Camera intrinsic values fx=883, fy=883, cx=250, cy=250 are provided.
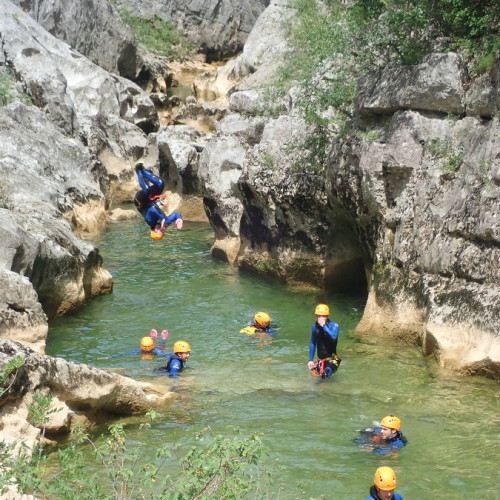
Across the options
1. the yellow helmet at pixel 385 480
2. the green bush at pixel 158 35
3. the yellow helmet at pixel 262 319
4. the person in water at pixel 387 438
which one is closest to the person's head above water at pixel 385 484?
the yellow helmet at pixel 385 480

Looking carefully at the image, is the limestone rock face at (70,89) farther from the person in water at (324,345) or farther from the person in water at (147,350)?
the person in water at (324,345)

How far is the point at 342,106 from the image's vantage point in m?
20.9

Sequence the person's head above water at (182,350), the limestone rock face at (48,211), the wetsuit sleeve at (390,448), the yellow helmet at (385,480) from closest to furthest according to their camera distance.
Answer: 1. the yellow helmet at (385,480)
2. the wetsuit sleeve at (390,448)
3. the person's head above water at (182,350)
4. the limestone rock face at (48,211)

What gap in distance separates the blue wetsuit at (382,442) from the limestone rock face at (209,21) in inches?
1981

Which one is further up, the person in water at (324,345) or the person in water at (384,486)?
the person in water at (384,486)

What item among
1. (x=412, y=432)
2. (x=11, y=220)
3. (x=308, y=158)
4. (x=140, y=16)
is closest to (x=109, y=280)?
(x=11, y=220)

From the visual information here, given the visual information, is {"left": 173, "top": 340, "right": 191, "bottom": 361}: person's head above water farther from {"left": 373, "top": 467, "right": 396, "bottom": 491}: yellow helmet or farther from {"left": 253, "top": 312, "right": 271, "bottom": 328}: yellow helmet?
{"left": 373, "top": 467, "right": 396, "bottom": 491}: yellow helmet

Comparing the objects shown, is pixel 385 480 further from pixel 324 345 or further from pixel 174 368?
pixel 174 368

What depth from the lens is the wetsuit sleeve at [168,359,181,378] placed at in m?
16.5

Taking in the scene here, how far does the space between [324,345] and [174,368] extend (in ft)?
9.33

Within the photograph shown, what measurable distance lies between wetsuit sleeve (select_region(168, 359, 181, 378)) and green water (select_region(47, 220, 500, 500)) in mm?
196

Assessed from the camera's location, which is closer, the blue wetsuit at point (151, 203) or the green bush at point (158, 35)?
the blue wetsuit at point (151, 203)

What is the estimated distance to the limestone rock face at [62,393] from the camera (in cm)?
1140

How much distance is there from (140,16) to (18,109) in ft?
101
